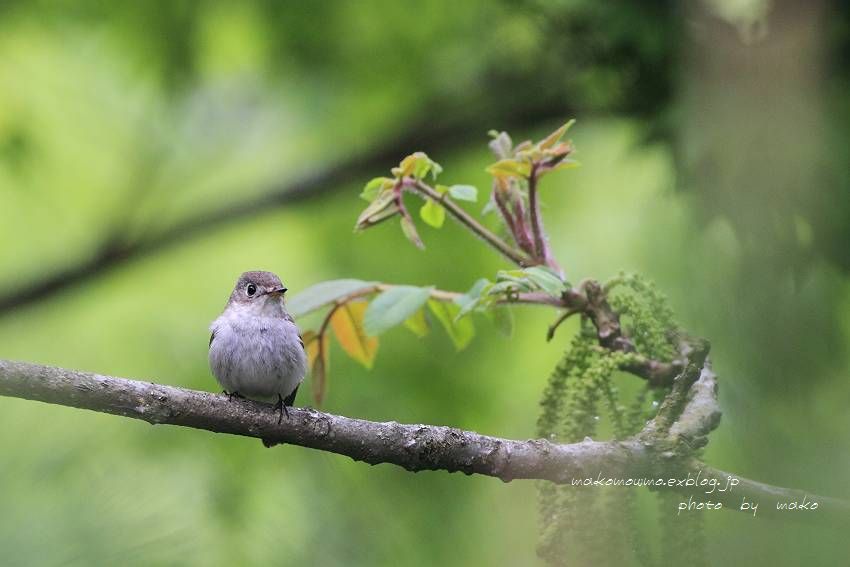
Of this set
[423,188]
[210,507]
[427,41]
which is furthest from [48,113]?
[423,188]

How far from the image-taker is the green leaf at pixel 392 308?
8.63 feet

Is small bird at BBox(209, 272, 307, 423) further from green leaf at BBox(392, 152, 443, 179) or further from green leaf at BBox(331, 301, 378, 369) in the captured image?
green leaf at BBox(392, 152, 443, 179)

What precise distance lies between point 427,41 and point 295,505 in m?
2.37

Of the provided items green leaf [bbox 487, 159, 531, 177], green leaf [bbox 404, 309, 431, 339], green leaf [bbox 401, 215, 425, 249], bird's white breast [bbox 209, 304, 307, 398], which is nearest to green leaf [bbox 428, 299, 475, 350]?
green leaf [bbox 404, 309, 431, 339]

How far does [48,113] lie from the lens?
6066 mm

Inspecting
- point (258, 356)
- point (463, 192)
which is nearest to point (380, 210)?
point (463, 192)

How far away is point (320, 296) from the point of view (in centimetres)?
288

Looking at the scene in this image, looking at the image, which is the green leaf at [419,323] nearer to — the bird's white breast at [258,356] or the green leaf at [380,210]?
the green leaf at [380,210]

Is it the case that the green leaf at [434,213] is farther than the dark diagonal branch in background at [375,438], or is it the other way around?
the green leaf at [434,213]

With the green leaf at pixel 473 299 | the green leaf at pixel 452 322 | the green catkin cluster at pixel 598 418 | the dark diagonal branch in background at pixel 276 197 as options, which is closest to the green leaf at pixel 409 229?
the green leaf at pixel 473 299

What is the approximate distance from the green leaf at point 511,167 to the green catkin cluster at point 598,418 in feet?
1.23

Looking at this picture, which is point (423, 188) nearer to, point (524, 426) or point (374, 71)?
point (524, 426)

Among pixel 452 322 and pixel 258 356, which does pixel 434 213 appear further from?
pixel 258 356

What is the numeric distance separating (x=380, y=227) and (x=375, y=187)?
216cm
